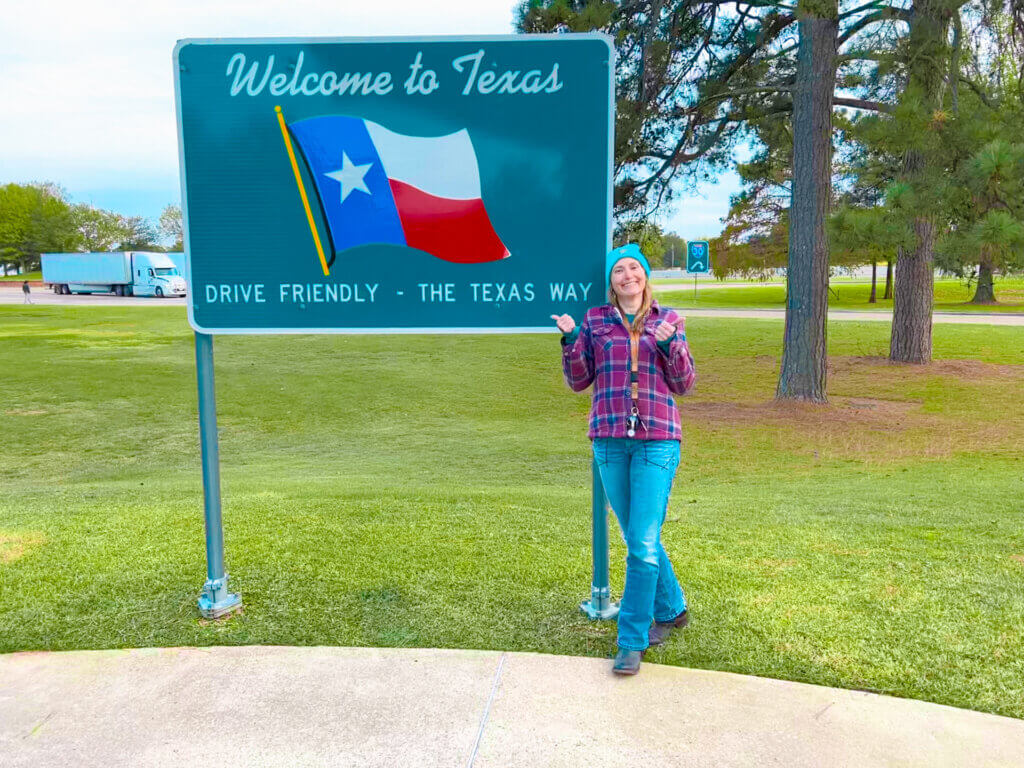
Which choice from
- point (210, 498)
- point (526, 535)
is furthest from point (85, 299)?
point (210, 498)

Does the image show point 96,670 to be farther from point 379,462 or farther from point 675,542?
point 379,462

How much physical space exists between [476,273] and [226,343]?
22001 millimetres

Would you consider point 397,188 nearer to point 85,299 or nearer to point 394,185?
point 394,185

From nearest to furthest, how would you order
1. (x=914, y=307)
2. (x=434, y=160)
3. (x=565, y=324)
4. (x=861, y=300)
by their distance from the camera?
(x=565, y=324) → (x=434, y=160) → (x=914, y=307) → (x=861, y=300)

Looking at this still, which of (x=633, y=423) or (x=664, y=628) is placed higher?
(x=633, y=423)

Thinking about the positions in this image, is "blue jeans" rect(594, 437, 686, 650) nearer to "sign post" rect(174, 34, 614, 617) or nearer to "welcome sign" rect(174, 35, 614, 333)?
"sign post" rect(174, 34, 614, 617)

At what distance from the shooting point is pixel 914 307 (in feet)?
60.4

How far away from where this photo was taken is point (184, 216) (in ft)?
12.3

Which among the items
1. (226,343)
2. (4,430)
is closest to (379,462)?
(4,430)

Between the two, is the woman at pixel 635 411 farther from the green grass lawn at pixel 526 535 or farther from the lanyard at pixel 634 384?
the green grass lawn at pixel 526 535

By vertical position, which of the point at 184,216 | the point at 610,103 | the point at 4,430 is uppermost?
the point at 610,103

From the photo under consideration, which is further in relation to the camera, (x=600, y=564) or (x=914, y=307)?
(x=914, y=307)

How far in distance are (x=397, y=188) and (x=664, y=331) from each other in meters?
1.42

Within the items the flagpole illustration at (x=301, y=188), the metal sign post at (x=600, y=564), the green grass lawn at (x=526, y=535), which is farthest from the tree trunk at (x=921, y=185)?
the flagpole illustration at (x=301, y=188)
